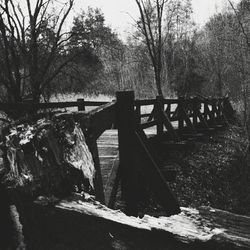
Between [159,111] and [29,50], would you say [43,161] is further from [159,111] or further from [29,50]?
[29,50]

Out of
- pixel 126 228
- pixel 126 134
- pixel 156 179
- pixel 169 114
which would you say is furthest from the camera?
pixel 169 114

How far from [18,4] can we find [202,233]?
1498 centimetres

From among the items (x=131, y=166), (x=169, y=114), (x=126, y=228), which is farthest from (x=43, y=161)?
(x=169, y=114)

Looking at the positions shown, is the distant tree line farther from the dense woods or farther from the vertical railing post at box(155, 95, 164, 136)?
the vertical railing post at box(155, 95, 164, 136)

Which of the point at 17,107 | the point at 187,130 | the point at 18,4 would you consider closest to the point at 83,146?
the point at 17,107

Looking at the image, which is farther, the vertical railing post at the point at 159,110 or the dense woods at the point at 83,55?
the dense woods at the point at 83,55

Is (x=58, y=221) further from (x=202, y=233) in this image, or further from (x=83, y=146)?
(x=83, y=146)

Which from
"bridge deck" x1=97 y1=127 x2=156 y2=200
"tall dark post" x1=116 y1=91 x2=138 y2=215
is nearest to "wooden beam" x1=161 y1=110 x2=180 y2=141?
"bridge deck" x1=97 y1=127 x2=156 y2=200

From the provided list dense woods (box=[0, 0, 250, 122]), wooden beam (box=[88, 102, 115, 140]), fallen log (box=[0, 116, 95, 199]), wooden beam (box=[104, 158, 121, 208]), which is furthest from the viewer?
dense woods (box=[0, 0, 250, 122])

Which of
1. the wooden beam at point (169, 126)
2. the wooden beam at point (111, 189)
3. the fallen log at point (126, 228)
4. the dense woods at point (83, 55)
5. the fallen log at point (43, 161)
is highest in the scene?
the dense woods at point (83, 55)

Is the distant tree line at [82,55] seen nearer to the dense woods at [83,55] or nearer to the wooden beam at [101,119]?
the dense woods at [83,55]

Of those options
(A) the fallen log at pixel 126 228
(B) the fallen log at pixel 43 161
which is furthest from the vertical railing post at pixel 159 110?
(A) the fallen log at pixel 126 228

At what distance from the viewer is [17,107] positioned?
7.27 meters

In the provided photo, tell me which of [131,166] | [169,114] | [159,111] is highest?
[159,111]
